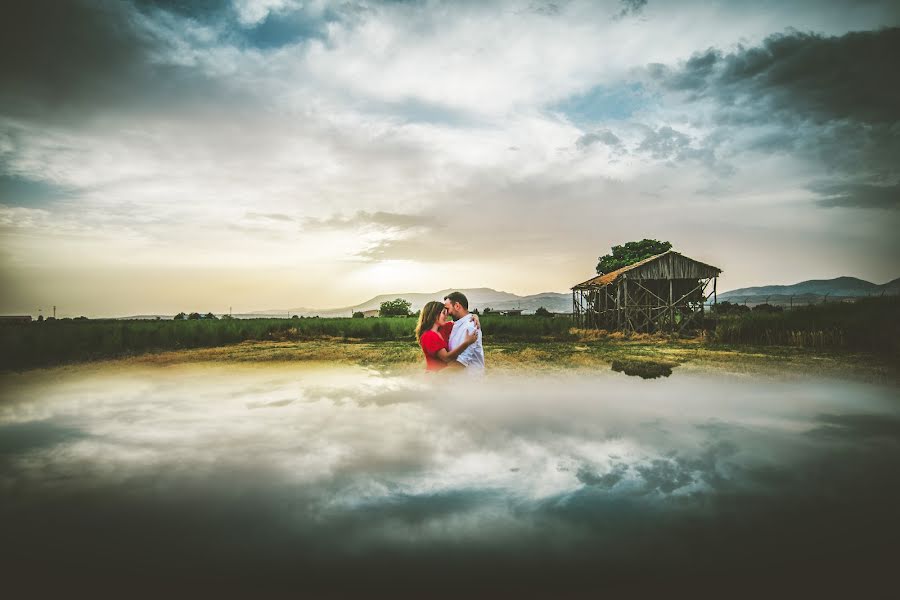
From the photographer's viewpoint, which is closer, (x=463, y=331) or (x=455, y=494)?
(x=455, y=494)

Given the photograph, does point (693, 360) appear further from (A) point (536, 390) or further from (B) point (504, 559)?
(B) point (504, 559)

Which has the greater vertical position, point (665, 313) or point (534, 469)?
point (665, 313)

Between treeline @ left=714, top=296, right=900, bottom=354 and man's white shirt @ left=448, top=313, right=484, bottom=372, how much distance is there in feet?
57.2

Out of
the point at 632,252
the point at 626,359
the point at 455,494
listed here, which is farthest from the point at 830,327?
the point at 632,252

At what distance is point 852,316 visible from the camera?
19156 millimetres

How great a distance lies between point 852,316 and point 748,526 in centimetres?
2079

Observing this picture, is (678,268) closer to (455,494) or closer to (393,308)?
(455,494)

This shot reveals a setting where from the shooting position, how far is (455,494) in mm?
4758

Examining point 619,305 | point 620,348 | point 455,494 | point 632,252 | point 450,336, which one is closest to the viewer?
point 455,494

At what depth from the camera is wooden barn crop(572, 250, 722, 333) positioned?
1120 inches

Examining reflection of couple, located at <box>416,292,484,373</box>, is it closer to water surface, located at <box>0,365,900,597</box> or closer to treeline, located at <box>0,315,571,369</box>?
water surface, located at <box>0,365,900,597</box>

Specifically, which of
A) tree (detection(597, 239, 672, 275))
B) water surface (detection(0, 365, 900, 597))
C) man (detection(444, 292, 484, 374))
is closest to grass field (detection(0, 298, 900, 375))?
water surface (detection(0, 365, 900, 597))

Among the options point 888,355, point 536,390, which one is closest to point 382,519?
point 536,390

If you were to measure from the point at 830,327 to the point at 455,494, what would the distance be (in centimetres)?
2147
